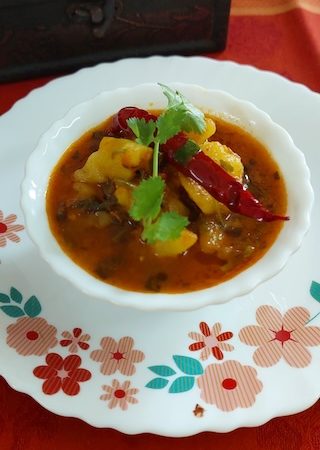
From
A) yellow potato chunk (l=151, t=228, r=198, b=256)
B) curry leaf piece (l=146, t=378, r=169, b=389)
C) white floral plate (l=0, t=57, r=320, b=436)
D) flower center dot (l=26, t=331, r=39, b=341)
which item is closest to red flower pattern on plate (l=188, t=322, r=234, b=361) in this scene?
white floral plate (l=0, t=57, r=320, b=436)

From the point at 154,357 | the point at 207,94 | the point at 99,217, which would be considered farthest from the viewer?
the point at 207,94

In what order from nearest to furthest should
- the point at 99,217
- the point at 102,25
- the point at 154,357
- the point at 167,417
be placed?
the point at 167,417 → the point at 154,357 → the point at 99,217 → the point at 102,25

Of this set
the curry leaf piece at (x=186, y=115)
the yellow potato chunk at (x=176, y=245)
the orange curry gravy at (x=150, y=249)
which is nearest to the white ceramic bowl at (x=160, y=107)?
the orange curry gravy at (x=150, y=249)

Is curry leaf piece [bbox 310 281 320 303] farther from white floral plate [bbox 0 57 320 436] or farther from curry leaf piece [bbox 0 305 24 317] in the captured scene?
curry leaf piece [bbox 0 305 24 317]

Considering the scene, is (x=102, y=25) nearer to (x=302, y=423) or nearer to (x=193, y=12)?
(x=193, y=12)

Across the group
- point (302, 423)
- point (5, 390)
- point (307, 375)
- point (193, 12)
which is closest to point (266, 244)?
point (307, 375)

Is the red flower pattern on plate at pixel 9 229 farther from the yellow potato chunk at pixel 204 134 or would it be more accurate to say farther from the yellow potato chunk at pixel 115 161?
the yellow potato chunk at pixel 204 134

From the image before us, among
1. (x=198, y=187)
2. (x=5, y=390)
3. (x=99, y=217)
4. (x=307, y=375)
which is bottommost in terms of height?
(x=5, y=390)

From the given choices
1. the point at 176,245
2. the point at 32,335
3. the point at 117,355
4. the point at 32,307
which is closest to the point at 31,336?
the point at 32,335
